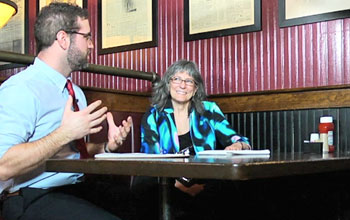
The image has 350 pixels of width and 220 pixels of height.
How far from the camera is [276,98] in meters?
3.15


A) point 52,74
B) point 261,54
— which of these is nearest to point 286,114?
point 261,54

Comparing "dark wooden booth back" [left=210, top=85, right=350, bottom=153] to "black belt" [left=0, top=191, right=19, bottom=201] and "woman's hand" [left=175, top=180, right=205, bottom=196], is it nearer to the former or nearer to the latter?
"woman's hand" [left=175, top=180, right=205, bottom=196]

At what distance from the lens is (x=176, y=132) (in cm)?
298

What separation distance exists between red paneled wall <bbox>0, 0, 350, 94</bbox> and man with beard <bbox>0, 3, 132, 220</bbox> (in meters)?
1.41

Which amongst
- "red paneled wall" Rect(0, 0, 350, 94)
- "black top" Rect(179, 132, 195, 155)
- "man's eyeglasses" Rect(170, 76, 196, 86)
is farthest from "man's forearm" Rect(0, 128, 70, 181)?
"red paneled wall" Rect(0, 0, 350, 94)

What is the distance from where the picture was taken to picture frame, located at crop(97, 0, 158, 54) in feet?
12.8

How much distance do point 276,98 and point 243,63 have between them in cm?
39

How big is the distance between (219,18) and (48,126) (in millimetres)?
1889

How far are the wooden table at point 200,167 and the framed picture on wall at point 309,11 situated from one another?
1.55 meters

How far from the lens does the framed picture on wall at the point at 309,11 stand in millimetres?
2951

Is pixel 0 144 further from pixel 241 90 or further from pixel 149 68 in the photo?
pixel 149 68

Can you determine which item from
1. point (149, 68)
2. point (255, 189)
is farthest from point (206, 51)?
point (255, 189)

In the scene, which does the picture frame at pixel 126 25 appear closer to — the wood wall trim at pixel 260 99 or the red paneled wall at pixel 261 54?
the red paneled wall at pixel 261 54

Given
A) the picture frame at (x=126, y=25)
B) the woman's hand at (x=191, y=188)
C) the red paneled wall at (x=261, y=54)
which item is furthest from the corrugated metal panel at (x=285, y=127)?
the picture frame at (x=126, y=25)
